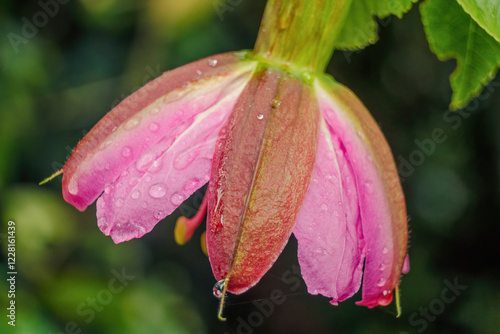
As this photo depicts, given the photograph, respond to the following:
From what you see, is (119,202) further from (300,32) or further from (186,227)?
(300,32)

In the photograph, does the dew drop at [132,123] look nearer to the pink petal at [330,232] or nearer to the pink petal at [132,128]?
the pink petal at [132,128]

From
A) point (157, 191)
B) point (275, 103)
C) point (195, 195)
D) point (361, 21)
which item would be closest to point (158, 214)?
point (157, 191)

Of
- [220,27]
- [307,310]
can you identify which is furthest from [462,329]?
[220,27]

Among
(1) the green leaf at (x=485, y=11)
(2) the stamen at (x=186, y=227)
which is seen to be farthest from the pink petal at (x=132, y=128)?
(1) the green leaf at (x=485, y=11)

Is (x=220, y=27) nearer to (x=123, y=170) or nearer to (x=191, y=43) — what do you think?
(x=191, y=43)

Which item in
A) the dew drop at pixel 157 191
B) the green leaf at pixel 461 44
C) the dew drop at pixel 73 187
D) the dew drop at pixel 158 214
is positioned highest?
the green leaf at pixel 461 44

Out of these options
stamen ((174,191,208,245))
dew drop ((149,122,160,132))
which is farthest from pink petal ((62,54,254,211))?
stamen ((174,191,208,245))

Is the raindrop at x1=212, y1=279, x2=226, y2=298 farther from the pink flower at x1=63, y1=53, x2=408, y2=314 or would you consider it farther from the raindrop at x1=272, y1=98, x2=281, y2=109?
the raindrop at x1=272, y1=98, x2=281, y2=109
